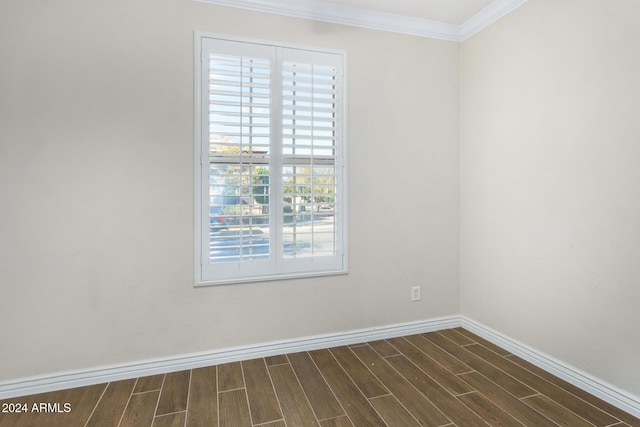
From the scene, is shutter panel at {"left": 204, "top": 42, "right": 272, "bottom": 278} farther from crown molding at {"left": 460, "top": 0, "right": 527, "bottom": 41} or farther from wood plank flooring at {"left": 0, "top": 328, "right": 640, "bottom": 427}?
crown molding at {"left": 460, "top": 0, "right": 527, "bottom": 41}

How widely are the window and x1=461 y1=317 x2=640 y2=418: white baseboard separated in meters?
1.32

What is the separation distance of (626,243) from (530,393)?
3.24ft

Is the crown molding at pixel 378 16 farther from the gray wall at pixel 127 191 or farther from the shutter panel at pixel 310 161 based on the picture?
the shutter panel at pixel 310 161

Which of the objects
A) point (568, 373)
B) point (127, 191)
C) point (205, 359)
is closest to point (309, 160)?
point (127, 191)

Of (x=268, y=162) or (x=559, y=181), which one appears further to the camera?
(x=268, y=162)

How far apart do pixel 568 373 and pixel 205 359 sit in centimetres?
231

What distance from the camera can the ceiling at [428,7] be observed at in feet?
8.32

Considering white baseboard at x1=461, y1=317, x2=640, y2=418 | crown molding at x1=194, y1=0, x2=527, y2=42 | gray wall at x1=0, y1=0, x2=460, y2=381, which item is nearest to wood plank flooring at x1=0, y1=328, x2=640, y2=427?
white baseboard at x1=461, y1=317, x2=640, y2=418

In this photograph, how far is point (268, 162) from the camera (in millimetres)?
2480

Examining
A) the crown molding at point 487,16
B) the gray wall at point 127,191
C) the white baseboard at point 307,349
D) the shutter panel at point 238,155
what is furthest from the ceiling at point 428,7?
the white baseboard at point 307,349

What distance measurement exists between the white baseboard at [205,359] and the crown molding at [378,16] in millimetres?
2385

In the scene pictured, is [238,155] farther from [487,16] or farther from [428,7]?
[487,16]

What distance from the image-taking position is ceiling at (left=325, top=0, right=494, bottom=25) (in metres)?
2.54

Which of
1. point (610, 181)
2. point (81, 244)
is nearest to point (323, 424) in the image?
point (81, 244)
